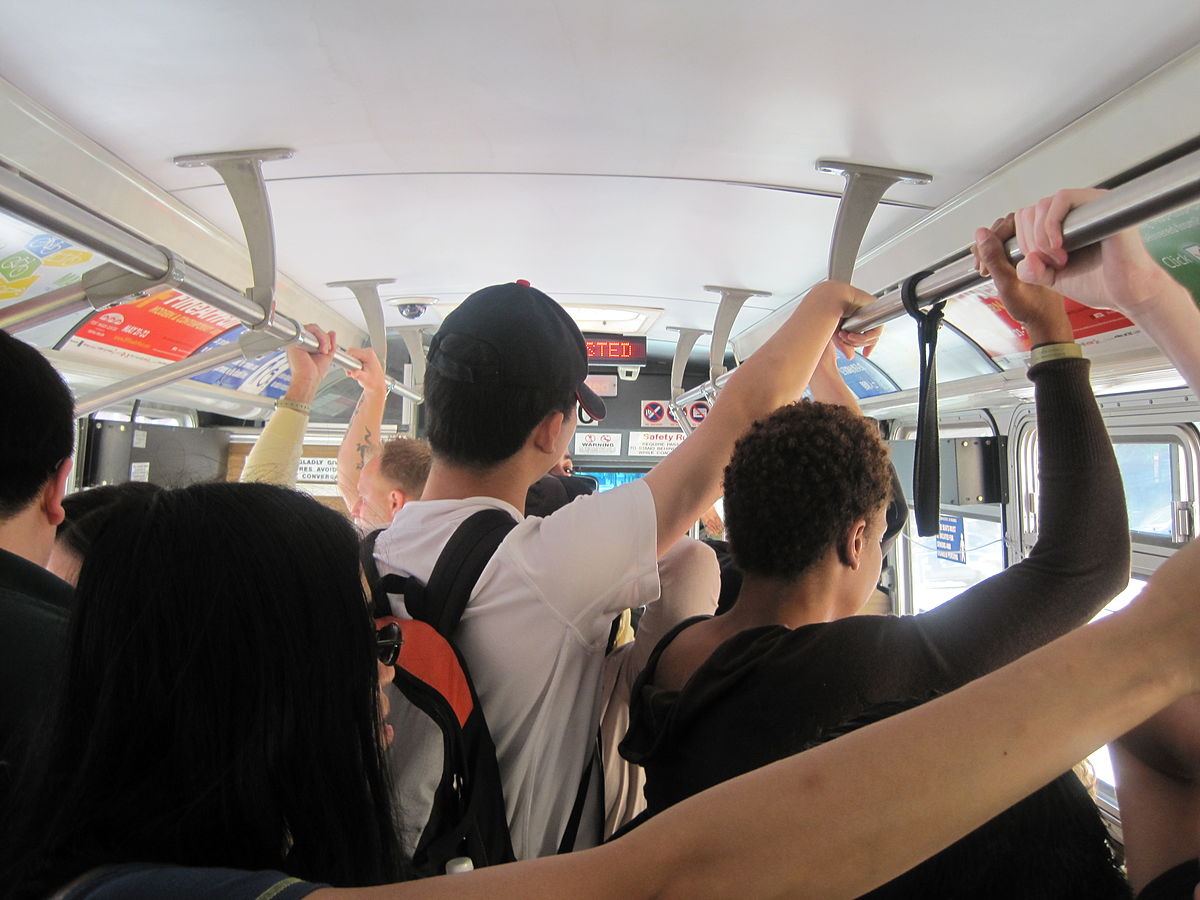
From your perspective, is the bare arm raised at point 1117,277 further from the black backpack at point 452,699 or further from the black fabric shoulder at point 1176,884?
the black backpack at point 452,699

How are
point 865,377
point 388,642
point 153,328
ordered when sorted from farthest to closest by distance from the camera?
point 865,377 → point 153,328 → point 388,642

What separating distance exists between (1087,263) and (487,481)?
954 mm

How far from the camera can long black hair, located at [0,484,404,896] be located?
2.07ft

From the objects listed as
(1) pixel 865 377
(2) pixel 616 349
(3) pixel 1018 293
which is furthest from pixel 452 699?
(1) pixel 865 377

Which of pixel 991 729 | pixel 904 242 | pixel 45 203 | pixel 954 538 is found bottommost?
pixel 954 538

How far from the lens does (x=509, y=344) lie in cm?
125

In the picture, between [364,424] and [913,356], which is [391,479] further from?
[913,356]

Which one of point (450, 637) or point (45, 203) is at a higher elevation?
point (45, 203)

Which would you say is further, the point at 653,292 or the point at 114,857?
the point at 653,292

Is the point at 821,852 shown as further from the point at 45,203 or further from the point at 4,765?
the point at 45,203

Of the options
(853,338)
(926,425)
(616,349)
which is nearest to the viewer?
(926,425)

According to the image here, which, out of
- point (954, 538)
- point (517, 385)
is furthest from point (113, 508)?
point (954, 538)

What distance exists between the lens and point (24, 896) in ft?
1.83

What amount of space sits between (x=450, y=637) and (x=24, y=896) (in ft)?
2.00
